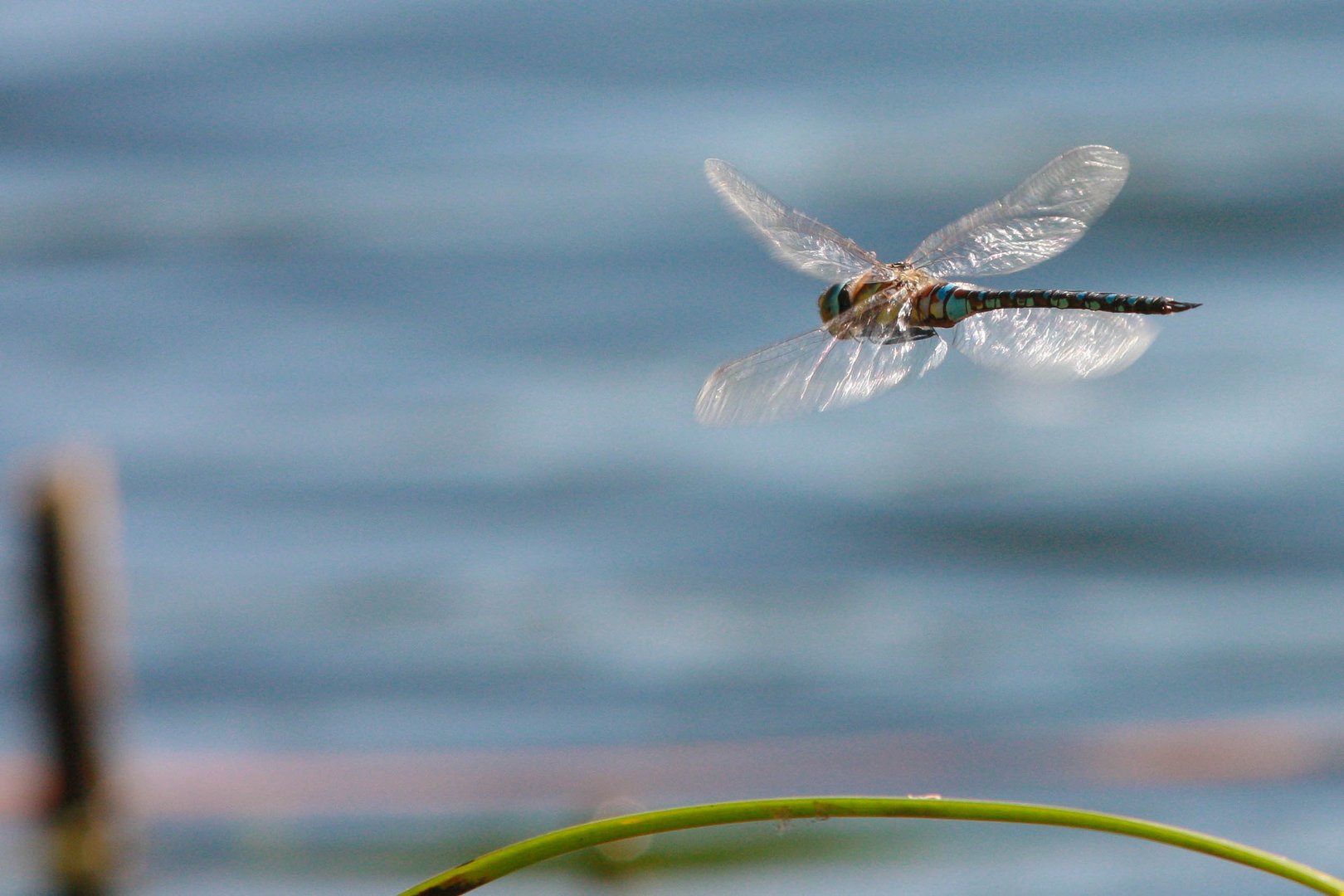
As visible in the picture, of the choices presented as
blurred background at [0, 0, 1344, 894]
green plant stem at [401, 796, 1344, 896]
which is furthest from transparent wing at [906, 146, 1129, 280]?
blurred background at [0, 0, 1344, 894]

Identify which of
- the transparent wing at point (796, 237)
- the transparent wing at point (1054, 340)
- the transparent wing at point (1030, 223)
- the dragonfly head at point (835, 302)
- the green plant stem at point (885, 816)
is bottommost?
the green plant stem at point (885, 816)

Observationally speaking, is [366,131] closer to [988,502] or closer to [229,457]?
[229,457]

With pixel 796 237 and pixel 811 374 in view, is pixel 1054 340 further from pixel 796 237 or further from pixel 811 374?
pixel 796 237

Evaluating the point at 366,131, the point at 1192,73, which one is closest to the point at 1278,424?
the point at 1192,73

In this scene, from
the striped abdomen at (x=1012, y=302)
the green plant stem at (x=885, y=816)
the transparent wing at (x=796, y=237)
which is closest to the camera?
the green plant stem at (x=885, y=816)

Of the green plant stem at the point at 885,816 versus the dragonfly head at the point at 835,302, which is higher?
the dragonfly head at the point at 835,302

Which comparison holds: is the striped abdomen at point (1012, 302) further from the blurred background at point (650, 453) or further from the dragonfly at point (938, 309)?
the blurred background at point (650, 453)

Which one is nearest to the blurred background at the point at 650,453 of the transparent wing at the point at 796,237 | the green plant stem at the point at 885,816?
the transparent wing at the point at 796,237

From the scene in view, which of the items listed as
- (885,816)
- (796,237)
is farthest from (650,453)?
(885,816)
